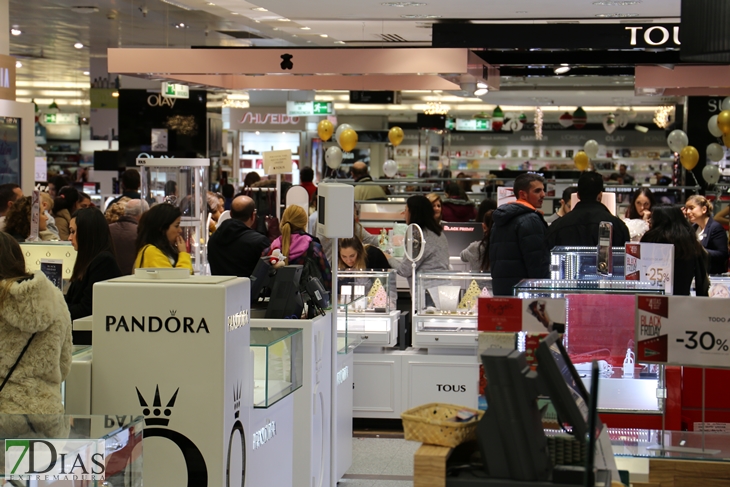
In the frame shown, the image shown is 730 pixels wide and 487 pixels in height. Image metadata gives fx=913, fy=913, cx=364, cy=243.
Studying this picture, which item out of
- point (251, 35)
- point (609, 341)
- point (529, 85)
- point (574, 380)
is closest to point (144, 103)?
point (251, 35)

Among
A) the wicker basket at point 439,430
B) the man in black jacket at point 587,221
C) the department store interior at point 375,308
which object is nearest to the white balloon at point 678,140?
the department store interior at point 375,308

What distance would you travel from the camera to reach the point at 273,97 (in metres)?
19.5

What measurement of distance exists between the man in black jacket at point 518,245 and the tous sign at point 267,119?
13976 millimetres

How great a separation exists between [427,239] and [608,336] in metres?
3.40

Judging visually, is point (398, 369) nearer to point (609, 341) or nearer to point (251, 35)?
point (609, 341)

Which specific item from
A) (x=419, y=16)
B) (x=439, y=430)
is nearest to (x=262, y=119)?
(x=419, y=16)

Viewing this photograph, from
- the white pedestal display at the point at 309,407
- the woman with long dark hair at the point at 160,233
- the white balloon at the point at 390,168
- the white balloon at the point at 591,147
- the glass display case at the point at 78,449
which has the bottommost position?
the white pedestal display at the point at 309,407

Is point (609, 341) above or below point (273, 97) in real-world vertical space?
below

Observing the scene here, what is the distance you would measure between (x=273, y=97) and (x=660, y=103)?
870cm

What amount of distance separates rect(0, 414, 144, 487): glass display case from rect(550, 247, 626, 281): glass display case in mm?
A: 3300

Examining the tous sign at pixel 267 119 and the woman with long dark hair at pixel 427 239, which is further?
the tous sign at pixel 267 119

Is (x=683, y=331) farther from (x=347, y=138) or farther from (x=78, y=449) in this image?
(x=347, y=138)

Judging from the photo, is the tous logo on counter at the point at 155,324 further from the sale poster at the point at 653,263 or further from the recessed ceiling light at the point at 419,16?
the recessed ceiling light at the point at 419,16

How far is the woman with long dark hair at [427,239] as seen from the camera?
6.93 m
